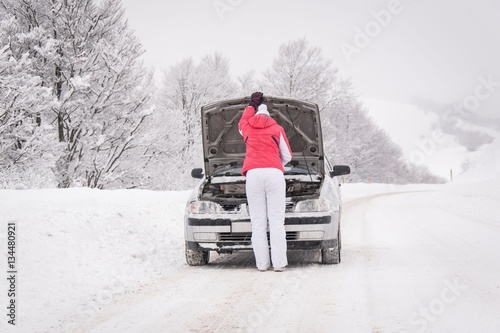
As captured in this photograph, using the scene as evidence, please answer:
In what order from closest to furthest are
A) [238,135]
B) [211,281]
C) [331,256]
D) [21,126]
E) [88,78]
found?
1. [211,281]
2. [331,256]
3. [238,135]
4. [21,126]
5. [88,78]

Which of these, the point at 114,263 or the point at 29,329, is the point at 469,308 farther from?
the point at 114,263

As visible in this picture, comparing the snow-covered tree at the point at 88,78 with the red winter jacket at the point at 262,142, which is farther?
the snow-covered tree at the point at 88,78

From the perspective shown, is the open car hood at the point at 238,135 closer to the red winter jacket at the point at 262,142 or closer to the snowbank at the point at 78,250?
the red winter jacket at the point at 262,142

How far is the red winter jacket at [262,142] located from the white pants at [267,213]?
106 mm

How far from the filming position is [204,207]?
607 centimetres

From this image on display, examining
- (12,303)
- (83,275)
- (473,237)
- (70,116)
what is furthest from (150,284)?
(70,116)

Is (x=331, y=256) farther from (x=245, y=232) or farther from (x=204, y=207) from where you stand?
(x=204, y=207)

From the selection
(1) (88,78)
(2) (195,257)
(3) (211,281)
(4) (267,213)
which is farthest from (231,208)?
(1) (88,78)

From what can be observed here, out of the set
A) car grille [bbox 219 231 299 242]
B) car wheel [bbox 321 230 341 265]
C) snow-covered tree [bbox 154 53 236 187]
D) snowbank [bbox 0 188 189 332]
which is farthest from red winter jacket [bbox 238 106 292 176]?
snow-covered tree [bbox 154 53 236 187]

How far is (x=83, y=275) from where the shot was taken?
5.11m

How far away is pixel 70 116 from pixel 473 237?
45.0ft

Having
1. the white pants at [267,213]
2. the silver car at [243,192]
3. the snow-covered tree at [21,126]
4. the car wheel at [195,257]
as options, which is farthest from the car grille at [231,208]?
the snow-covered tree at [21,126]

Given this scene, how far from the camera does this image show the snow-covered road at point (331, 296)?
3486mm

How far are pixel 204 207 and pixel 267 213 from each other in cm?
83
